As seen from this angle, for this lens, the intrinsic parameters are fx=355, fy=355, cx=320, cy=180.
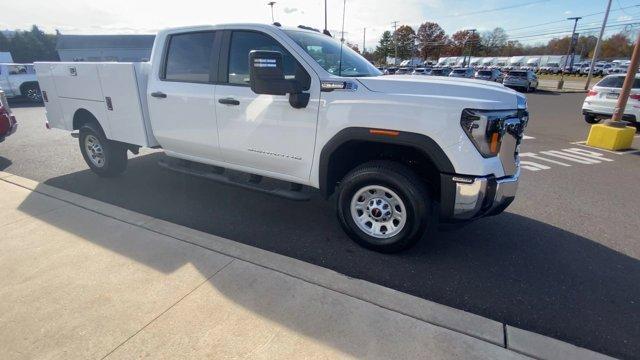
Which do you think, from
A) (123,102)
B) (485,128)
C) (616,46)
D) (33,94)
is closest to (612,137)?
(485,128)

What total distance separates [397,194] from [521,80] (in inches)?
1077

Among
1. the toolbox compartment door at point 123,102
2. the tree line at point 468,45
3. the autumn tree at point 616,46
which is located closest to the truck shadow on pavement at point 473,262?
the toolbox compartment door at point 123,102

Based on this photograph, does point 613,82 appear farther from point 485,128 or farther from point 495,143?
point 485,128

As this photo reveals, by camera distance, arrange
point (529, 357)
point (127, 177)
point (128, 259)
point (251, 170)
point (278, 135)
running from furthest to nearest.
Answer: point (127, 177) → point (251, 170) → point (278, 135) → point (128, 259) → point (529, 357)

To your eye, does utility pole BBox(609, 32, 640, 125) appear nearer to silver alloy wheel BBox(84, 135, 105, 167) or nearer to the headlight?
the headlight

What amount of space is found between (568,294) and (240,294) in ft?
8.44

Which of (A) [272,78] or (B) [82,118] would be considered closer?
(A) [272,78]

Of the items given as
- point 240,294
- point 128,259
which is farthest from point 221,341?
point 128,259

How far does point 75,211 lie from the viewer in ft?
13.6

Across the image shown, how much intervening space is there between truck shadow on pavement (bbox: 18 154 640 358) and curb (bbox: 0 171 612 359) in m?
0.16

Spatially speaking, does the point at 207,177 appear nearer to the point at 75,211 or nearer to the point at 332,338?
the point at 75,211

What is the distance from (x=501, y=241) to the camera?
3.63m

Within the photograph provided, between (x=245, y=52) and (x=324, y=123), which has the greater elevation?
(x=245, y=52)

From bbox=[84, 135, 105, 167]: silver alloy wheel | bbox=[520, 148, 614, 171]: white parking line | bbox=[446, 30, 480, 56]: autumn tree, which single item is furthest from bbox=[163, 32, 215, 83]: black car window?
bbox=[446, 30, 480, 56]: autumn tree
